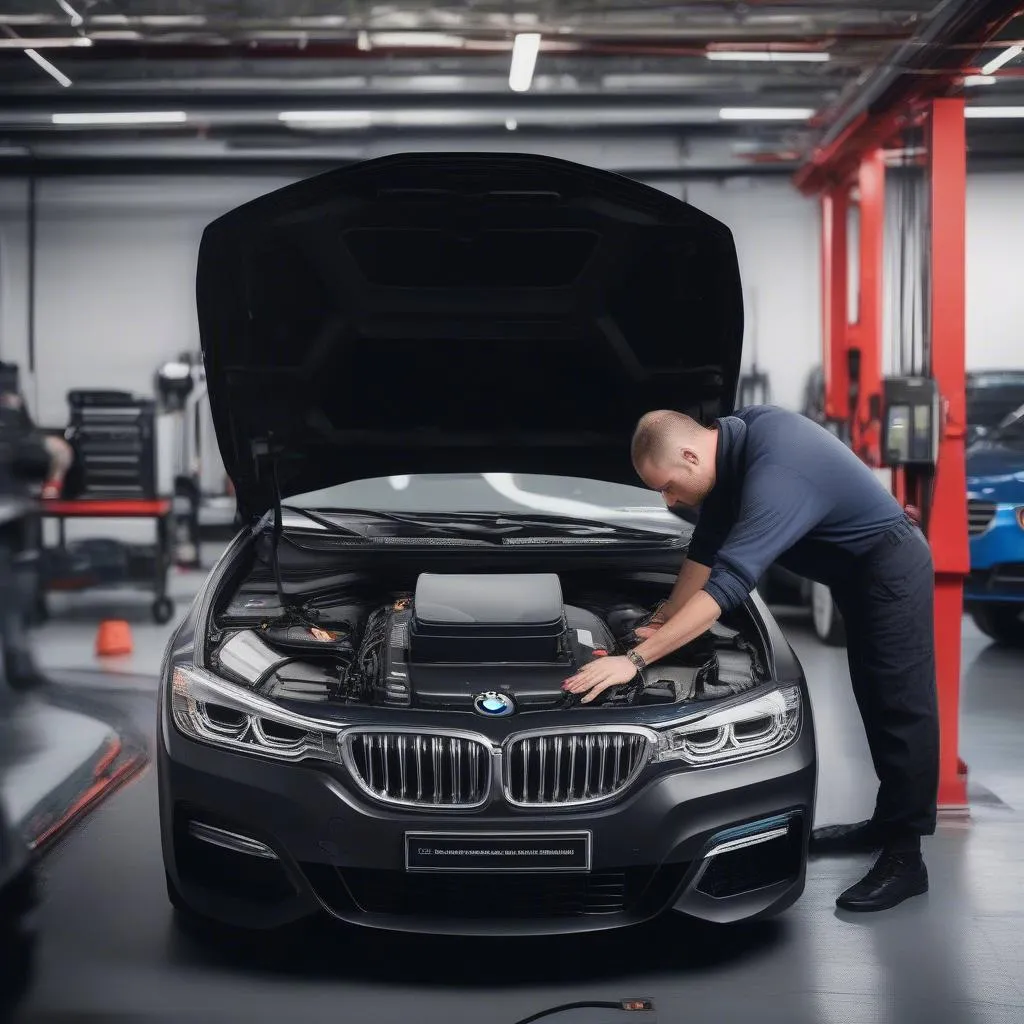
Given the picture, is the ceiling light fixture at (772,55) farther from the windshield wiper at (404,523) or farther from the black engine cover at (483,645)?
the black engine cover at (483,645)

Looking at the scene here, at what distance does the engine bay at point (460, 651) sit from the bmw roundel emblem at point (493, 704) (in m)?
0.02

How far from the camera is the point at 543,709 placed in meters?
2.73

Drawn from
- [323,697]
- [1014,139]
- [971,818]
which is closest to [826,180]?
[1014,139]

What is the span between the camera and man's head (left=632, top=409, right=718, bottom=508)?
9.92 feet

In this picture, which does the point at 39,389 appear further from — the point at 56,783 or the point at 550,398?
the point at 550,398

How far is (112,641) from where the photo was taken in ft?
22.1

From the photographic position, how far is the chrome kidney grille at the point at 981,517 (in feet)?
21.1

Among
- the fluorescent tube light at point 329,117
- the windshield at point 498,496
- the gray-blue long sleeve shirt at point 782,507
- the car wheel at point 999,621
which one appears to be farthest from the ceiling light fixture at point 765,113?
the gray-blue long sleeve shirt at point 782,507

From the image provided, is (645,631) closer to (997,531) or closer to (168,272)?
(997,531)

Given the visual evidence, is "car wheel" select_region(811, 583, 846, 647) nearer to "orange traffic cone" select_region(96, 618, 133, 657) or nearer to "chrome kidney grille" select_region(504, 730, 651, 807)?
"orange traffic cone" select_region(96, 618, 133, 657)

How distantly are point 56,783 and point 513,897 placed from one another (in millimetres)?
2215

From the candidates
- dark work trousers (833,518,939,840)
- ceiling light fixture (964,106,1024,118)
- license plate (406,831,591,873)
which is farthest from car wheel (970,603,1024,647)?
license plate (406,831,591,873)

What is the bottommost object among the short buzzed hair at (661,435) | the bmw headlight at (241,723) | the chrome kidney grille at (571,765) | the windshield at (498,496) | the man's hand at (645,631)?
the chrome kidney grille at (571,765)

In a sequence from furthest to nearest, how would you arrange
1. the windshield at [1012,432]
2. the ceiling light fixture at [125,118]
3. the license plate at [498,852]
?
the ceiling light fixture at [125,118]
the windshield at [1012,432]
the license plate at [498,852]
